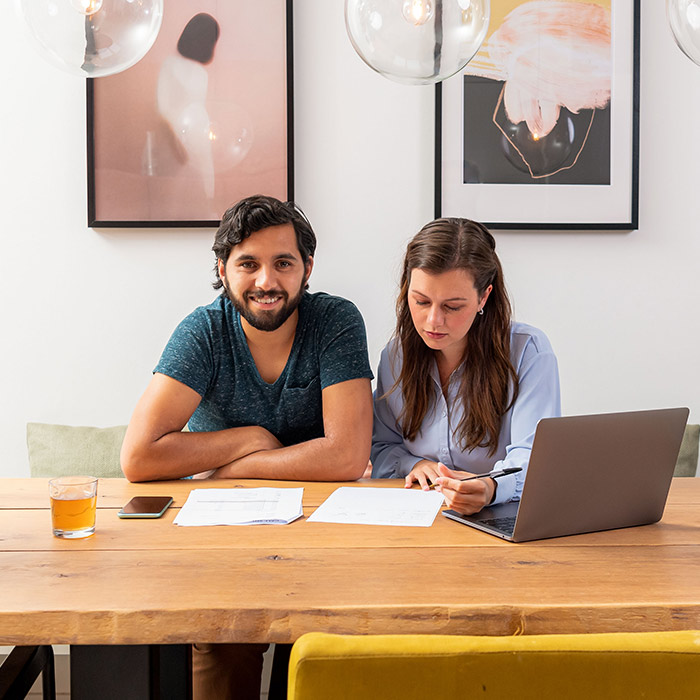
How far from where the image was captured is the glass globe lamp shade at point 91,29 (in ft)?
3.90

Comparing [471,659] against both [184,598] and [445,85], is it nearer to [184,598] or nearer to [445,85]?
[184,598]

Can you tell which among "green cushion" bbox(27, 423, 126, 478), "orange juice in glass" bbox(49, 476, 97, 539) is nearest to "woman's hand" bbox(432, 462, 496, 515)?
"orange juice in glass" bbox(49, 476, 97, 539)

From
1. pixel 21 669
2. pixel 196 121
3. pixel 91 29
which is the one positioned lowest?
pixel 21 669

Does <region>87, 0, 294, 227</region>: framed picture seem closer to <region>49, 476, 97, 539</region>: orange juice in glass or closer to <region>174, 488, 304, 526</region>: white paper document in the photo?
<region>174, 488, 304, 526</region>: white paper document

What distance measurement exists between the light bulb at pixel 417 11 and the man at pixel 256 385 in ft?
2.44

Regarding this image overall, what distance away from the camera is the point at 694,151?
2.37 metres

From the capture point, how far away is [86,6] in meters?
1.18

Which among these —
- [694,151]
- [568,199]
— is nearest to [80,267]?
[568,199]

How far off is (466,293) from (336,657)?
1241 mm

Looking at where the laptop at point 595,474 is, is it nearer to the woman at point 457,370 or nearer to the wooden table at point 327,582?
the wooden table at point 327,582

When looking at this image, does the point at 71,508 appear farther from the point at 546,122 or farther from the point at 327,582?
the point at 546,122

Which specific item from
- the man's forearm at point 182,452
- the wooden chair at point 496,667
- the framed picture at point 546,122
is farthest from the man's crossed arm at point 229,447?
the wooden chair at point 496,667

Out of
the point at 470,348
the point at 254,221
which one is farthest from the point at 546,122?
the point at 254,221

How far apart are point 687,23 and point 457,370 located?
0.91 m
